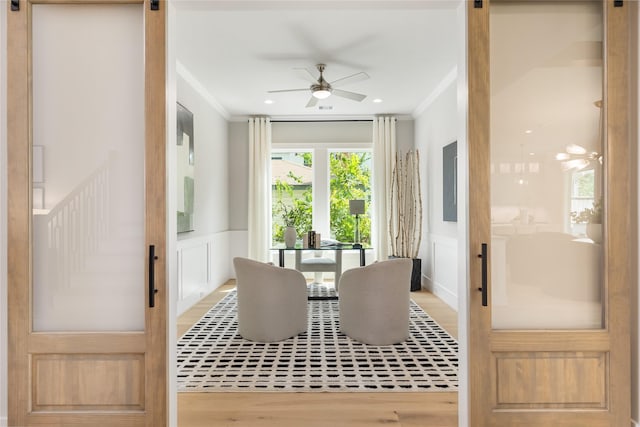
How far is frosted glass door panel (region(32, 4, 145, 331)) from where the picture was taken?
83.0 inches

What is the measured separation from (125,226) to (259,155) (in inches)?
199

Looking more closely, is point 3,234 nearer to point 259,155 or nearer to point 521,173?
point 521,173

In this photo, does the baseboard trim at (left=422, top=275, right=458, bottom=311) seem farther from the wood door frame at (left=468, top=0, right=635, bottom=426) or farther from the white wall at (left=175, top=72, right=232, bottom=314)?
the white wall at (left=175, top=72, right=232, bottom=314)

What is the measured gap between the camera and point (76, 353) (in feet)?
6.88

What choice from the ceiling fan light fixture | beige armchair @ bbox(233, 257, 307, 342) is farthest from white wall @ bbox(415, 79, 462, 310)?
beige armchair @ bbox(233, 257, 307, 342)

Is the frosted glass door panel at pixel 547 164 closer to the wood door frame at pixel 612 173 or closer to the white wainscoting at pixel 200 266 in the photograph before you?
the wood door frame at pixel 612 173

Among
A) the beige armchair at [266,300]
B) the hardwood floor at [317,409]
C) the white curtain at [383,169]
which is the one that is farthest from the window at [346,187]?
the hardwood floor at [317,409]

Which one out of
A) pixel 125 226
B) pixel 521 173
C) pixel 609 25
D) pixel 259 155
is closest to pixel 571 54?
pixel 609 25

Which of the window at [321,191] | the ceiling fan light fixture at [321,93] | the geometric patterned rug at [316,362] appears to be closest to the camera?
the geometric patterned rug at [316,362]

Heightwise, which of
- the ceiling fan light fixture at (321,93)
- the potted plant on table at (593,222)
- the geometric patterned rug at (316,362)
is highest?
the ceiling fan light fixture at (321,93)

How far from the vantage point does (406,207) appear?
6.86m

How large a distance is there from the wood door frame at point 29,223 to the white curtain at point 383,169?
5232 millimetres

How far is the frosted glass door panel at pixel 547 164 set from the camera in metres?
2.12

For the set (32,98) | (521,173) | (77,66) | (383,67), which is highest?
(383,67)
